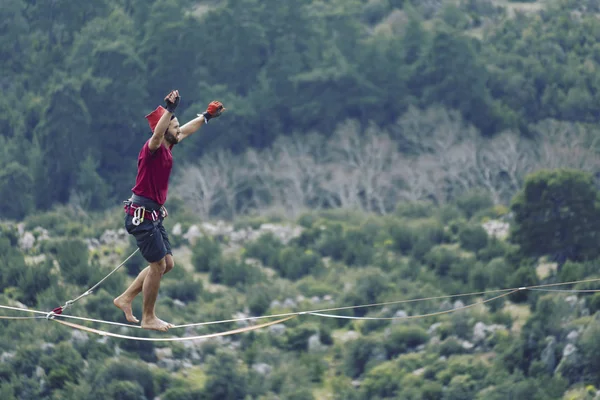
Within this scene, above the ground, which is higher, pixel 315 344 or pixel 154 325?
pixel 315 344

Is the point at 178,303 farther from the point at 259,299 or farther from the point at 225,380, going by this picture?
the point at 225,380

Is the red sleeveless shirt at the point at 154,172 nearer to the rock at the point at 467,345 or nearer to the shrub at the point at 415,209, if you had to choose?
the rock at the point at 467,345

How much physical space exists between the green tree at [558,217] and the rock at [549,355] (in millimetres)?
8510

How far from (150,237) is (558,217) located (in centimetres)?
3852

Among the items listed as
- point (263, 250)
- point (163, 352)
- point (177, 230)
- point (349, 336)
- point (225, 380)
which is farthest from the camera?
point (263, 250)

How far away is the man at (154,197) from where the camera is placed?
13.3 meters

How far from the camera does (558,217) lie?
50969mm

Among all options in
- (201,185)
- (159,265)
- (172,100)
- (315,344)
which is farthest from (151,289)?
(201,185)

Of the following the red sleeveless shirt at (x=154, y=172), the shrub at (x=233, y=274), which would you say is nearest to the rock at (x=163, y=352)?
the shrub at (x=233, y=274)

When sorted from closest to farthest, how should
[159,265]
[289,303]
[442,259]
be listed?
[159,265], [289,303], [442,259]

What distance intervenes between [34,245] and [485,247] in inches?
639

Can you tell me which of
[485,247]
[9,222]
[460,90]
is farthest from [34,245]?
[460,90]

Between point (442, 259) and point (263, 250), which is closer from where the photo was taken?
point (442, 259)

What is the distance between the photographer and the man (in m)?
13.3
